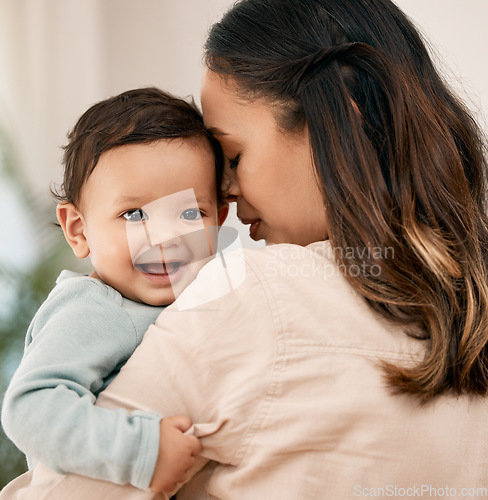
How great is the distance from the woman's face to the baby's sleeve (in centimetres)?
42

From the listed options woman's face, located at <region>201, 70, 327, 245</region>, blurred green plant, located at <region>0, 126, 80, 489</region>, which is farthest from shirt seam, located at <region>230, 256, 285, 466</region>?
blurred green plant, located at <region>0, 126, 80, 489</region>

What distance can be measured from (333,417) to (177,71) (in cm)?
207

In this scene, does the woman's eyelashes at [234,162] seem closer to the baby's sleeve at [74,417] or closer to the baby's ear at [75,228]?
the baby's ear at [75,228]

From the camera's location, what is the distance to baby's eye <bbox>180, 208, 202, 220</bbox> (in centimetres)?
117

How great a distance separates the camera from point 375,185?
0.97 metres

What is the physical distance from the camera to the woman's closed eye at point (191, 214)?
1168 mm

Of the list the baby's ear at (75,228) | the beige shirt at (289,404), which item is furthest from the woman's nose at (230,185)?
the beige shirt at (289,404)

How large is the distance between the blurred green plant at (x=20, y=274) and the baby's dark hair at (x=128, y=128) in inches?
33.5

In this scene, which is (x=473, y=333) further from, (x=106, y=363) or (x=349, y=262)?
(x=106, y=363)

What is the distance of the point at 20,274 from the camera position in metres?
2.10

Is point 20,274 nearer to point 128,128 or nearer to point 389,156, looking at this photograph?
point 128,128

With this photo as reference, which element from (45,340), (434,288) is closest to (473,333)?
(434,288)

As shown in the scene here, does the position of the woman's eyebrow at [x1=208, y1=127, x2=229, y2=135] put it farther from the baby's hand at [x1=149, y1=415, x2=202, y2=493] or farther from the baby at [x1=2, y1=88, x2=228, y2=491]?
the baby's hand at [x1=149, y1=415, x2=202, y2=493]

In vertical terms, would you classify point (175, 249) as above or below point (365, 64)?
below
